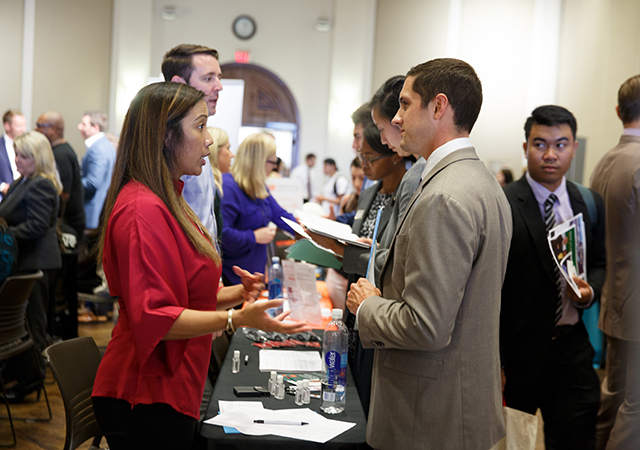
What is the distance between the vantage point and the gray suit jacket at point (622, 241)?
2.47 m

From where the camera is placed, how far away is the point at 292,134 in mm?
11680

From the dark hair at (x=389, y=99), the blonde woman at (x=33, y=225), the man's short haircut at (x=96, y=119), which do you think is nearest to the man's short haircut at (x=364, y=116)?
the dark hair at (x=389, y=99)

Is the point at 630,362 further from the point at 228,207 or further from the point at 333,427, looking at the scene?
the point at 228,207

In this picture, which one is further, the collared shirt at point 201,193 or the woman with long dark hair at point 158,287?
the collared shirt at point 201,193

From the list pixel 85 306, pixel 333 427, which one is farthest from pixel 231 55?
pixel 333 427

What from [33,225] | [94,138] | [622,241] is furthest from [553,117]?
[94,138]

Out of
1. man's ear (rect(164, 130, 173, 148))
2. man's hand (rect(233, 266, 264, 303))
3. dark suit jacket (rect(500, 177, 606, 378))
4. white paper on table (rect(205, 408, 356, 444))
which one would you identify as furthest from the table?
man's ear (rect(164, 130, 173, 148))

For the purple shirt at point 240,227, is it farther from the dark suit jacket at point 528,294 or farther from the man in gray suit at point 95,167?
the man in gray suit at point 95,167

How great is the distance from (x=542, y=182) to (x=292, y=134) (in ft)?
31.3

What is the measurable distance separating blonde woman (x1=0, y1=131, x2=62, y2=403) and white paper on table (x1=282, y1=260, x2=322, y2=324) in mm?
2035

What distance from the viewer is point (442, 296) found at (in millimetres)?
1349

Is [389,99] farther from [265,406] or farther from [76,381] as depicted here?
[76,381]

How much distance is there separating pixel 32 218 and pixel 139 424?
2866mm

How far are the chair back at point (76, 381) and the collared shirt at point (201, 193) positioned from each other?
64cm
